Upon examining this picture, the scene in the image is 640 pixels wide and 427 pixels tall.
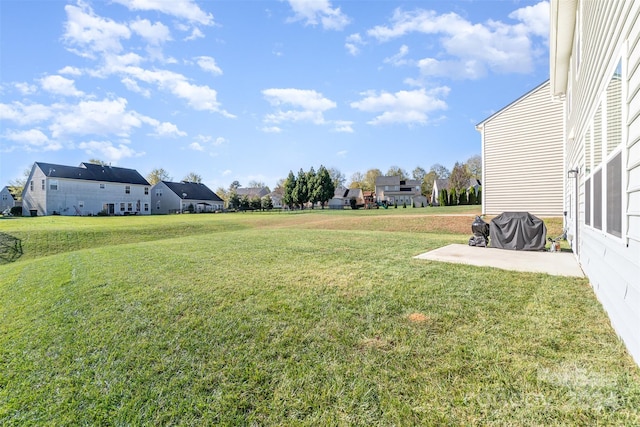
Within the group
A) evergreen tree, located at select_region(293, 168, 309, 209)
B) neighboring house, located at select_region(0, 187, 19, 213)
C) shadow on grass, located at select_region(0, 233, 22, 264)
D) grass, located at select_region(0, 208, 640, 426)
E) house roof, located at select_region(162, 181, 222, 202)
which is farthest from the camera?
evergreen tree, located at select_region(293, 168, 309, 209)

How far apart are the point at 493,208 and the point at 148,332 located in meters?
14.9

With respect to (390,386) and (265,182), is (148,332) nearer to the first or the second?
(390,386)

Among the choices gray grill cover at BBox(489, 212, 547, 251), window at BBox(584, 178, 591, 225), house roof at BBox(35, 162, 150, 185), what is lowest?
gray grill cover at BBox(489, 212, 547, 251)

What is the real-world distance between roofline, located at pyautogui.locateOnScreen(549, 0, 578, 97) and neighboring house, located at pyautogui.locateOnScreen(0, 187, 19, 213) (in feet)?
210

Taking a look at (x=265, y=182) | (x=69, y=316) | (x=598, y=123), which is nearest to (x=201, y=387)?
(x=69, y=316)

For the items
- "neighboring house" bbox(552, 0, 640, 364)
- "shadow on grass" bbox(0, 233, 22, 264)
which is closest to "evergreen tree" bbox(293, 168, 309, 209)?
"shadow on grass" bbox(0, 233, 22, 264)

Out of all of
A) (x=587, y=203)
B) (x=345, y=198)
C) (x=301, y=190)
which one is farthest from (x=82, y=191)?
(x=587, y=203)

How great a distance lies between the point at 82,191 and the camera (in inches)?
1372

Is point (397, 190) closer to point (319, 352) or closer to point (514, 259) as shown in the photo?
point (514, 259)

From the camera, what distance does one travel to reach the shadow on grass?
10.7 m

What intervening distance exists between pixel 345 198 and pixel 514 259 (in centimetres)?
5407

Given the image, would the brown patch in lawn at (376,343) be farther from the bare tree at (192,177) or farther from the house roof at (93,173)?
the bare tree at (192,177)

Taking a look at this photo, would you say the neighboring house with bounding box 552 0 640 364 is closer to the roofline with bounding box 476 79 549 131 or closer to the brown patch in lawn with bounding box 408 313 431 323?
the brown patch in lawn with bounding box 408 313 431 323

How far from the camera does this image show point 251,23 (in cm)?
1025
